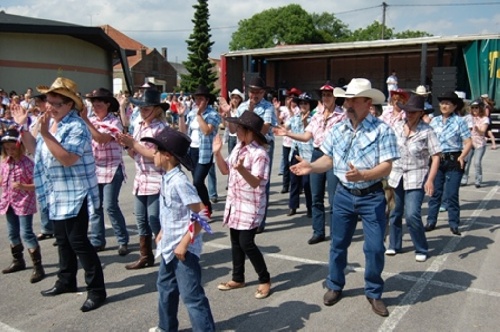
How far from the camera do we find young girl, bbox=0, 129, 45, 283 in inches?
190

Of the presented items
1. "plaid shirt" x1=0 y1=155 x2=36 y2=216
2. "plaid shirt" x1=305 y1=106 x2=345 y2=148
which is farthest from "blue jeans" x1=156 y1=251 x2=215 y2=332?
"plaid shirt" x1=305 y1=106 x2=345 y2=148

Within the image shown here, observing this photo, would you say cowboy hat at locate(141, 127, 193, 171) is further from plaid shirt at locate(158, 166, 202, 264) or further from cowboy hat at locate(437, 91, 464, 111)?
cowboy hat at locate(437, 91, 464, 111)

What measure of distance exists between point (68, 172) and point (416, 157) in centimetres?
382

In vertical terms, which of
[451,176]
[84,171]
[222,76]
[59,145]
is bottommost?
[451,176]

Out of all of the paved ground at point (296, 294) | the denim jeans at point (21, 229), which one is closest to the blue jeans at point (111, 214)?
the paved ground at point (296, 294)

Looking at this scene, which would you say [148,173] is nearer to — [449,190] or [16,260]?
[16,260]

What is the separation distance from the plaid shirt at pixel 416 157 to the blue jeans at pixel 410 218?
0.09 metres

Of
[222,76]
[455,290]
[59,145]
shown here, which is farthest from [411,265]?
[222,76]

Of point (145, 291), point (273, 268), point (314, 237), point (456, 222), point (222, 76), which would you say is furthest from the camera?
point (222, 76)

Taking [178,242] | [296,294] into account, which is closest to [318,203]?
[296,294]

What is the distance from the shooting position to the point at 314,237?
20.2 ft

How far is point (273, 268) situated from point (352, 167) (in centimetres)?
193

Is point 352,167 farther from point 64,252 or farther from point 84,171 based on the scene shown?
point 64,252

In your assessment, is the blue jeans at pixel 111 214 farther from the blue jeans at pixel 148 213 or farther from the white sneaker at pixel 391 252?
the white sneaker at pixel 391 252
